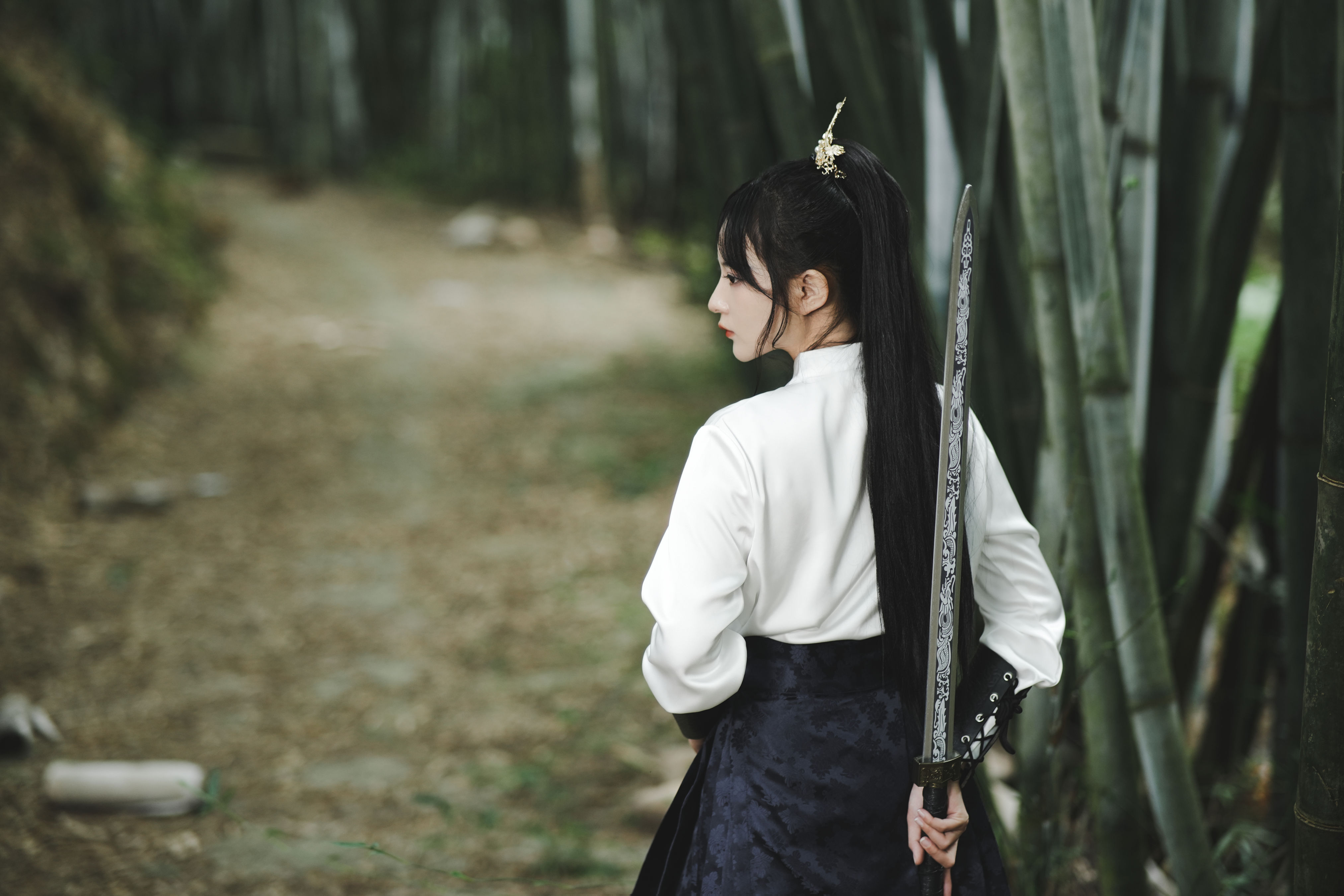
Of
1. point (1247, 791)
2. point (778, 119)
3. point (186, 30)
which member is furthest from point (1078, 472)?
point (186, 30)

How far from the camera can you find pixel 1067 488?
1356mm

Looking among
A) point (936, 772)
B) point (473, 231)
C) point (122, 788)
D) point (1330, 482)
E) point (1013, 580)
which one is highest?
point (473, 231)

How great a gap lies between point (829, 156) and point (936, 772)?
1.79 feet

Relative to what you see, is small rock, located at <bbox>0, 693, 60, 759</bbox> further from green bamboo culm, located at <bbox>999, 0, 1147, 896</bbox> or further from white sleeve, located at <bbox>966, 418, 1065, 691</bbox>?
white sleeve, located at <bbox>966, 418, 1065, 691</bbox>

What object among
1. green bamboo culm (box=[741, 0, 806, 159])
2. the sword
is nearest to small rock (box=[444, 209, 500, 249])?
green bamboo culm (box=[741, 0, 806, 159])

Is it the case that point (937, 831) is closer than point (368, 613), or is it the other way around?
point (937, 831)

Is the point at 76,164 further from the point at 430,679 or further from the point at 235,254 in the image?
the point at 430,679

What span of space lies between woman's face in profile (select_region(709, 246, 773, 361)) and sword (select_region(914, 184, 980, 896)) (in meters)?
0.17

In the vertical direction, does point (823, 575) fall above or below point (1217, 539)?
above

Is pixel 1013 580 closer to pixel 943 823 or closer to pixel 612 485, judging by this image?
pixel 943 823

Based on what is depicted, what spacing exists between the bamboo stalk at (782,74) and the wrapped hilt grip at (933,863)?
92cm

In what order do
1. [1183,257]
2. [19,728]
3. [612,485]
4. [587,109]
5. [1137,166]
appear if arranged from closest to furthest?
[1137,166]
[1183,257]
[19,728]
[612,485]
[587,109]

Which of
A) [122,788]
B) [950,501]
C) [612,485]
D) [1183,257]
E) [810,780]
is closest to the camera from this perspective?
[950,501]

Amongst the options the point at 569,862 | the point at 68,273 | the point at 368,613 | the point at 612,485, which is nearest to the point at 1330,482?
the point at 569,862
